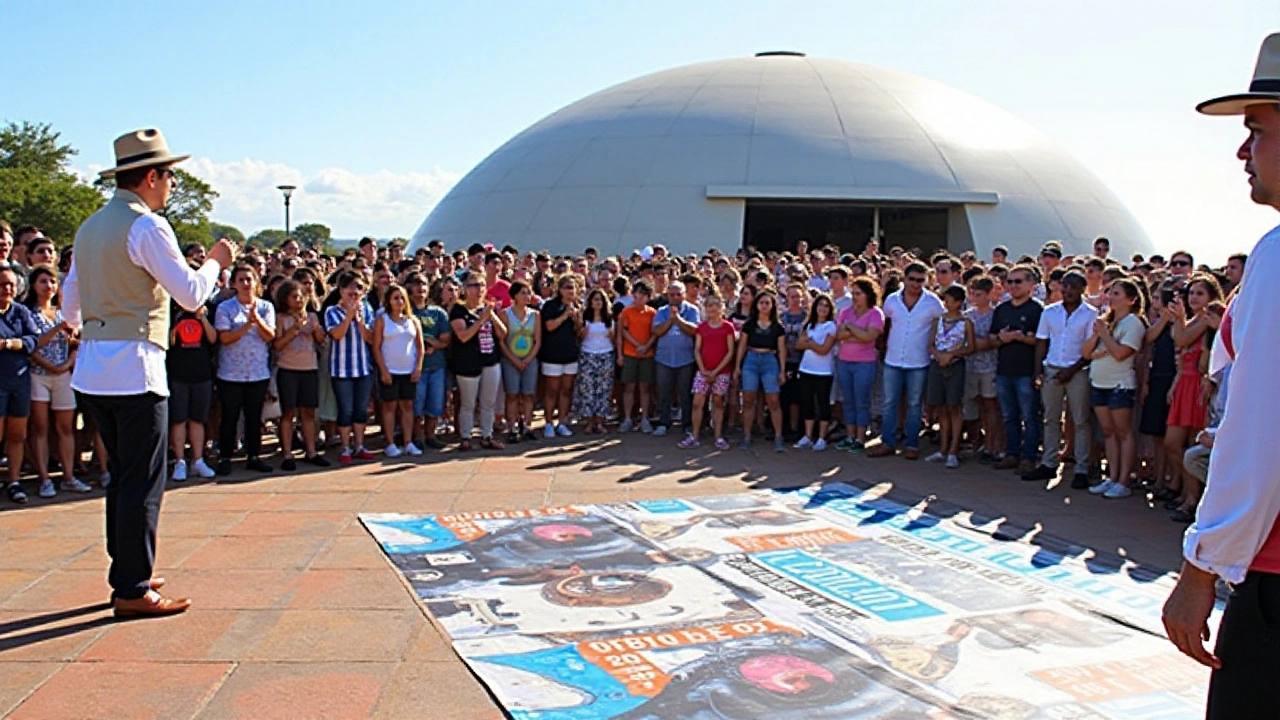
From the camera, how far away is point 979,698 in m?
3.92

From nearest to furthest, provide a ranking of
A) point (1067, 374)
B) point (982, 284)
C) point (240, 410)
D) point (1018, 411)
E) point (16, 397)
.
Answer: point (16, 397) < point (1067, 374) < point (240, 410) < point (1018, 411) < point (982, 284)

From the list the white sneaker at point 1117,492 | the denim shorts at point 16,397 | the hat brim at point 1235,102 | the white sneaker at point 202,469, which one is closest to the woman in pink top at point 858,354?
the white sneaker at point 1117,492

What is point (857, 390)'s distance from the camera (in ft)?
31.4

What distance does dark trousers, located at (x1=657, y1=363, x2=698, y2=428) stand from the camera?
10.2m

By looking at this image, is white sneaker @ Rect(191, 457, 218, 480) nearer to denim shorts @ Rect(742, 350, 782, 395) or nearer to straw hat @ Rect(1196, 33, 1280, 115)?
denim shorts @ Rect(742, 350, 782, 395)

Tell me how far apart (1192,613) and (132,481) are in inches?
177

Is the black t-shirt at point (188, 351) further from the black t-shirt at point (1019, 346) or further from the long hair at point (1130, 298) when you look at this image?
the long hair at point (1130, 298)

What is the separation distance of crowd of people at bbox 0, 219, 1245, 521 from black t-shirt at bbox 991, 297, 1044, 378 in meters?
0.02

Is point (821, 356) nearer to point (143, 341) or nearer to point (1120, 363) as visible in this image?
point (1120, 363)

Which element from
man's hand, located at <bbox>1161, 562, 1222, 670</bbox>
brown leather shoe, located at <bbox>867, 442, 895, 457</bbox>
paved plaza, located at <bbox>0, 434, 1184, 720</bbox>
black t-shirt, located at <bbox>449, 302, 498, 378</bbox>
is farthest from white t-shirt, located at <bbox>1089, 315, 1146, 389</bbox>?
man's hand, located at <bbox>1161, 562, 1222, 670</bbox>

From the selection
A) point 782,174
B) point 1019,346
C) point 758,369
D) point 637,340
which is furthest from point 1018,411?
point 782,174

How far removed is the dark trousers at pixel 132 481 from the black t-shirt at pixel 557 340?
5.43 meters

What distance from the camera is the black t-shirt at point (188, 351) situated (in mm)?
7938

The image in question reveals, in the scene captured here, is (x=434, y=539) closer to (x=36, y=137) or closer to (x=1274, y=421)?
Result: (x=1274, y=421)
